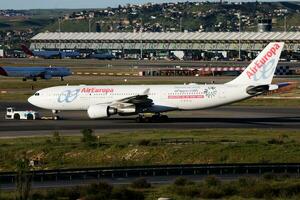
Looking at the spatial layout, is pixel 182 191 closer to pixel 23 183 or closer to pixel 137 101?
pixel 23 183

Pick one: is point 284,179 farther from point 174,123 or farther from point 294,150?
point 174,123

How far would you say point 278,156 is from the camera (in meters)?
60.9

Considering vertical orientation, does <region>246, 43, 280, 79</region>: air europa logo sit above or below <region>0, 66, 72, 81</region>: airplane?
above

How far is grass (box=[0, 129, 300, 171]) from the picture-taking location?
6097 cm

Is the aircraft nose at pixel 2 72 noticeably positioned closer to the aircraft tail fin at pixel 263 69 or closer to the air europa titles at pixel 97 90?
the air europa titles at pixel 97 90

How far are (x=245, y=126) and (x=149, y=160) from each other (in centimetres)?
1809

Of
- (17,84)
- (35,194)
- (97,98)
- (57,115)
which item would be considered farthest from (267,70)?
(17,84)

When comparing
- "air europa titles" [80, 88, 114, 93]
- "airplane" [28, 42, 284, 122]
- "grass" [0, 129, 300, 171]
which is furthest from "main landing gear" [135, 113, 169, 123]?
"grass" [0, 129, 300, 171]

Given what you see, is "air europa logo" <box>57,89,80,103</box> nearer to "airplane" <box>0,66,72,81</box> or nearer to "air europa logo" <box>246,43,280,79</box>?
"air europa logo" <box>246,43,280,79</box>

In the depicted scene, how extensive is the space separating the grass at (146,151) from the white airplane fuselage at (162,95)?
42.8 feet

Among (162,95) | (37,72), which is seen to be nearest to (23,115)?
(162,95)

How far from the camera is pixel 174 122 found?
270ft

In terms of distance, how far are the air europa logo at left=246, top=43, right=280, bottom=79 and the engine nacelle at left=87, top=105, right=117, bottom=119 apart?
1254 cm

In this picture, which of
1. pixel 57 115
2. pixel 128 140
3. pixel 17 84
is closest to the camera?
pixel 128 140
